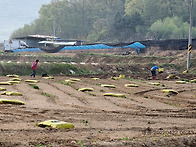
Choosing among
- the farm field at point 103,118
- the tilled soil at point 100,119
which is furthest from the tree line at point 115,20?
the tilled soil at point 100,119

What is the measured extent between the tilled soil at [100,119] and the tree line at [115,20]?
6978cm

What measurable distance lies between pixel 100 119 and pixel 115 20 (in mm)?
89634

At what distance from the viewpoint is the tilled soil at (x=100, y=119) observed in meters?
8.77

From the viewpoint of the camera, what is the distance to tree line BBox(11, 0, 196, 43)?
9131 cm

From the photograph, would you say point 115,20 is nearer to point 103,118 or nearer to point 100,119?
point 103,118

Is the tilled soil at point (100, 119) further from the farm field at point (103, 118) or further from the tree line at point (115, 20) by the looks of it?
the tree line at point (115, 20)

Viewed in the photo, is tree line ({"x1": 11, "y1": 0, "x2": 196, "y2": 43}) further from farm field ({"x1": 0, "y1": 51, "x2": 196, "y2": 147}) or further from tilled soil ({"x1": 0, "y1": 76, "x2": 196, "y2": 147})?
tilled soil ({"x1": 0, "y1": 76, "x2": 196, "y2": 147})

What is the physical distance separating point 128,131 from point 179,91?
1303cm

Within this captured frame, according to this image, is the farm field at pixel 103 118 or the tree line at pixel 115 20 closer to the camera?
the farm field at pixel 103 118

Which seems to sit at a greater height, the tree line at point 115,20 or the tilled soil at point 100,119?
the tree line at point 115,20

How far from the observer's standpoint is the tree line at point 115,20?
300ft

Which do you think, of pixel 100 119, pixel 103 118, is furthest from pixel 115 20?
pixel 100 119

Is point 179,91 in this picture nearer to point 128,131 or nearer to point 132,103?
→ point 132,103

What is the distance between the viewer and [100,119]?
476 inches
